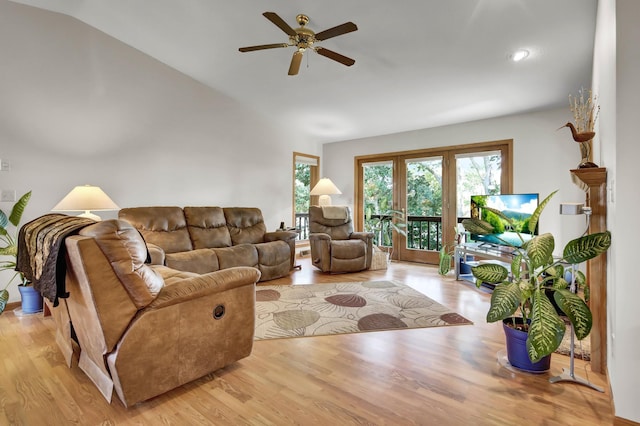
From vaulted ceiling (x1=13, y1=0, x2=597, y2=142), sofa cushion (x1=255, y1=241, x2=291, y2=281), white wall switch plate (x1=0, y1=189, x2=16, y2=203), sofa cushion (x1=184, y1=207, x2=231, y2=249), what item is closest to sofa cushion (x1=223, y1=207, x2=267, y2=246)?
sofa cushion (x1=184, y1=207, x2=231, y2=249)

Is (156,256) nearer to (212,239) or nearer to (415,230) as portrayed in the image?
(212,239)

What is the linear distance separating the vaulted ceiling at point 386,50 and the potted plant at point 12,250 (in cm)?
A: 208

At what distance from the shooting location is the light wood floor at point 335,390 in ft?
4.94

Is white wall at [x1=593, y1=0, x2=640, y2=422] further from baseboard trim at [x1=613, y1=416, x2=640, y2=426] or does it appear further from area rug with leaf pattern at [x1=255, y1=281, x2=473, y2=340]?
area rug with leaf pattern at [x1=255, y1=281, x2=473, y2=340]

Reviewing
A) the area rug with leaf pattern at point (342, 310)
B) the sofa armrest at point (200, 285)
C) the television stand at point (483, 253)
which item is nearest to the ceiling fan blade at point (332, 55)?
the sofa armrest at point (200, 285)

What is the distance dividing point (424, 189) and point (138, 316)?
4896mm

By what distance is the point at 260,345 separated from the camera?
2283 mm

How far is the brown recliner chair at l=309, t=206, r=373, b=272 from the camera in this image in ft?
14.9

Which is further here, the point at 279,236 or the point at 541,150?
the point at 279,236

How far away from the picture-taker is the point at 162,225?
3688 millimetres

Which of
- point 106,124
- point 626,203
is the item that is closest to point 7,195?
point 106,124

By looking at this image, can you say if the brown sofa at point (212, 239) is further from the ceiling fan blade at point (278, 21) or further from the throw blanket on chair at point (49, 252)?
the ceiling fan blade at point (278, 21)

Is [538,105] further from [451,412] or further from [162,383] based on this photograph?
[162,383]

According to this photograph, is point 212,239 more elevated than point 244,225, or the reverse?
point 244,225
